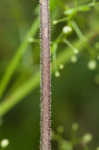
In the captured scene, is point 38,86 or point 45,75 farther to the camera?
point 38,86

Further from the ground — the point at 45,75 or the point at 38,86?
the point at 38,86

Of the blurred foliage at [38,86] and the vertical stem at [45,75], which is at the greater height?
the blurred foliage at [38,86]

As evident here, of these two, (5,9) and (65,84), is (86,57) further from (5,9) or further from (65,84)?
(5,9)

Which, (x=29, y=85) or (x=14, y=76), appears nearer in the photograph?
(x=29, y=85)

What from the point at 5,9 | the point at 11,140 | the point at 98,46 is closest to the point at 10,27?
the point at 5,9

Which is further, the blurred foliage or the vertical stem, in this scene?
the blurred foliage

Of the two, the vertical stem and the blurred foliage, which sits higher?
the blurred foliage

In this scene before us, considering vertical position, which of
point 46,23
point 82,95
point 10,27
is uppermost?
point 10,27

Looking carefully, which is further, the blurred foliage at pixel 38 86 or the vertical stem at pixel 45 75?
the blurred foliage at pixel 38 86
